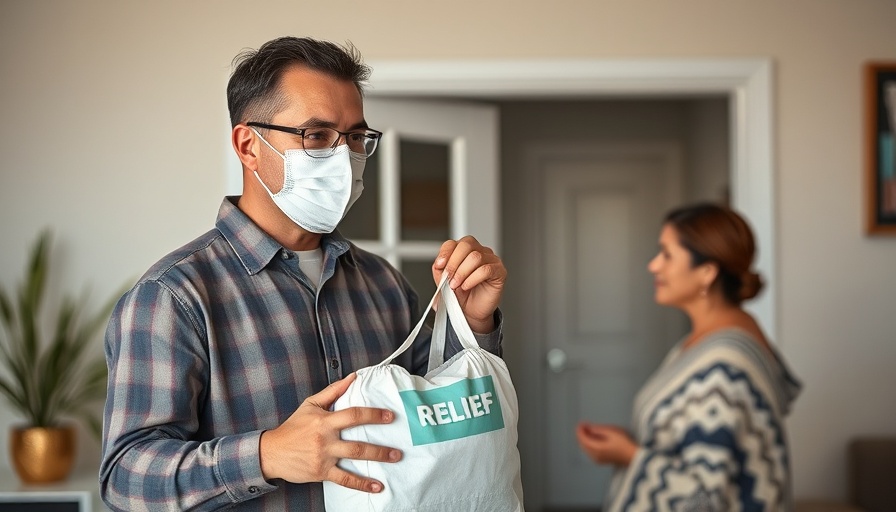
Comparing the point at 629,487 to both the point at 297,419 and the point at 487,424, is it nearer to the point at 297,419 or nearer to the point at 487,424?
the point at 487,424

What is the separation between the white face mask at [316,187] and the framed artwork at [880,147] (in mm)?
2294

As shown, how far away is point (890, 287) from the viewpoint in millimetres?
3078

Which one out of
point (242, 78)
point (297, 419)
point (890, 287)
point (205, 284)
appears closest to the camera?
point (297, 419)

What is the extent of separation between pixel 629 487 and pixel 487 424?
3.91 feet

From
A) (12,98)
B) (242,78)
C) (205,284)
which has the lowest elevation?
(205,284)

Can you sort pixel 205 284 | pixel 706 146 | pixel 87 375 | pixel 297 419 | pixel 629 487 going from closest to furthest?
1. pixel 297 419
2. pixel 205 284
3. pixel 629 487
4. pixel 87 375
5. pixel 706 146

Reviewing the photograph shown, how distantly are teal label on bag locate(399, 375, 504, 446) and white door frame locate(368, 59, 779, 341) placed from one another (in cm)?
193


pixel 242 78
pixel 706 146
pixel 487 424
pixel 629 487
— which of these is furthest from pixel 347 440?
pixel 706 146

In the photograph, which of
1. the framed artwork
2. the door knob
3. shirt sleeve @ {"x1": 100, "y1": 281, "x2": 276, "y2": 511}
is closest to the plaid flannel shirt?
shirt sleeve @ {"x1": 100, "y1": 281, "x2": 276, "y2": 511}

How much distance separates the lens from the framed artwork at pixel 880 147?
3.04 m

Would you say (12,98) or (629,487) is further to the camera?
(12,98)

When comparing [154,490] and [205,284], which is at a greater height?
[205,284]

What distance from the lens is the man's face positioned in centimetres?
126

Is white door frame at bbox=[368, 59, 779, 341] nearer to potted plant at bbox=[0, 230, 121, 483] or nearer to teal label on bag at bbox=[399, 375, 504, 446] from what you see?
potted plant at bbox=[0, 230, 121, 483]
